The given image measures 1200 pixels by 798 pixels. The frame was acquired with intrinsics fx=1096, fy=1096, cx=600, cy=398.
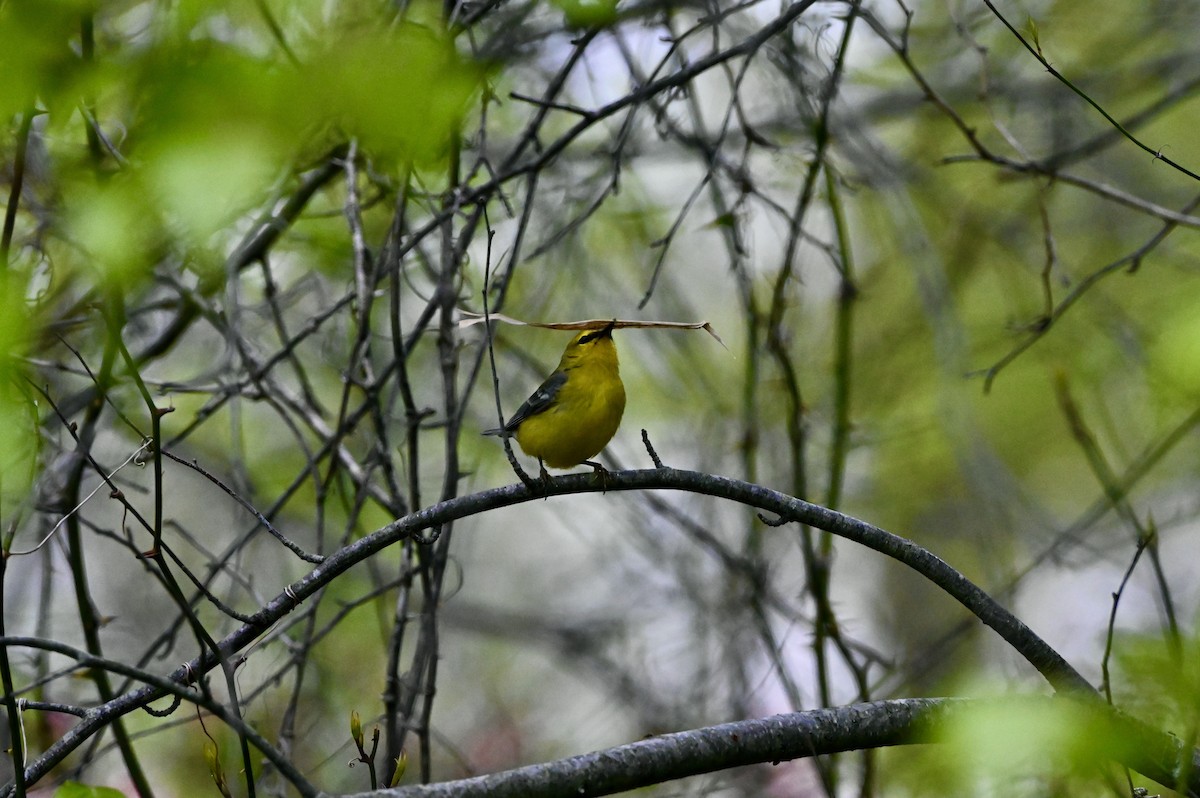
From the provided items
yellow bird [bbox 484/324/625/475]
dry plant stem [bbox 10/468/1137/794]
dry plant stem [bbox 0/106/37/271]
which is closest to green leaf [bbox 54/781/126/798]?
dry plant stem [bbox 10/468/1137/794]

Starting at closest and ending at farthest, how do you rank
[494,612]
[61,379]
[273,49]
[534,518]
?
[273,49] < [61,379] < [494,612] < [534,518]

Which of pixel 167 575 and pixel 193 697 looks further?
pixel 167 575

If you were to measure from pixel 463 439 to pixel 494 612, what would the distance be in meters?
1.48

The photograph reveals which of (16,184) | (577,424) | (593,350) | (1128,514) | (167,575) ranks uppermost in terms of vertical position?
(593,350)

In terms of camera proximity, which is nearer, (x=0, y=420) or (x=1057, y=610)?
(x=0, y=420)

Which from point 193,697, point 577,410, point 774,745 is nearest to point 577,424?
point 577,410

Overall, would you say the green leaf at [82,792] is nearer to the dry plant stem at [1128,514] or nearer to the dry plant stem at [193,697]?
the dry plant stem at [193,697]

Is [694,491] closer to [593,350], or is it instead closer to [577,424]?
[577,424]

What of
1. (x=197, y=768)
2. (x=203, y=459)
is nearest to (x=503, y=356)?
(x=203, y=459)

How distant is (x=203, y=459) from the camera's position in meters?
6.68

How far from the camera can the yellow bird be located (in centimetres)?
424

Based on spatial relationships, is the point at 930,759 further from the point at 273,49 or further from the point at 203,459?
the point at 203,459

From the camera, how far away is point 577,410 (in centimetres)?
428

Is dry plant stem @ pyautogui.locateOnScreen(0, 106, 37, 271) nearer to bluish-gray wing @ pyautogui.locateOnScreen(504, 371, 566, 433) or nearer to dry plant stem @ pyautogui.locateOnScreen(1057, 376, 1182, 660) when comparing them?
bluish-gray wing @ pyautogui.locateOnScreen(504, 371, 566, 433)
